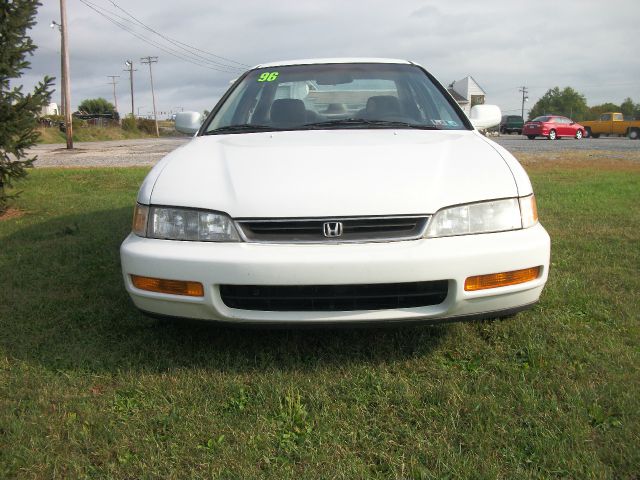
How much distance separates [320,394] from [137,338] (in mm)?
1100

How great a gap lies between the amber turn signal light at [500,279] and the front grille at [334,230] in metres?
0.28

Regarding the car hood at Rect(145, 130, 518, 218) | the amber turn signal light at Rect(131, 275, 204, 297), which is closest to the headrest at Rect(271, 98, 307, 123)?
the car hood at Rect(145, 130, 518, 218)

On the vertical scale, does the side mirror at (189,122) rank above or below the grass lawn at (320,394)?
above

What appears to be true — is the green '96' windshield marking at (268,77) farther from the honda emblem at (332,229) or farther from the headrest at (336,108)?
the honda emblem at (332,229)

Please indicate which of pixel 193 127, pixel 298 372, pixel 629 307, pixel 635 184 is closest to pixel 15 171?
pixel 193 127

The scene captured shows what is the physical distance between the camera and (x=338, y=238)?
2.12 metres

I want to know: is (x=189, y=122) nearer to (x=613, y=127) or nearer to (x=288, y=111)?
(x=288, y=111)

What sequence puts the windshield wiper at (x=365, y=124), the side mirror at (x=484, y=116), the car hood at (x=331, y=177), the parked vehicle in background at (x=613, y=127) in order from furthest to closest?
the parked vehicle in background at (x=613, y=127) → the side mirror at (x=484, y=116) → the windshield wiper at (x=365, y=124) → the car hood at (x=331, y=177)

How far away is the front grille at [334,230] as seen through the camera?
211 cm

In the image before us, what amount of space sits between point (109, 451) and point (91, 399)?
1.26 feet

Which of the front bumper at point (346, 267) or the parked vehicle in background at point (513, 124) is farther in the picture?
the parked vehicle in background at point (513, 124)

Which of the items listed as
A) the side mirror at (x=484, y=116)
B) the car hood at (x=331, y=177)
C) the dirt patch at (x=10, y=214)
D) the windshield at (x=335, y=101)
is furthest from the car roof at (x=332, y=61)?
the dirt patch at (x=10, y=214)

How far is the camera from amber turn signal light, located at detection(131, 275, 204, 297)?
7.02 ft

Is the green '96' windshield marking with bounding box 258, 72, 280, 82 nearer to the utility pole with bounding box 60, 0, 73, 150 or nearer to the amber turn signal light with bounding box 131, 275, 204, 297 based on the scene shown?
the amber turn signal light with bounding box 131, 275, 204, 297
